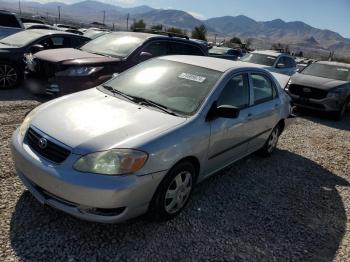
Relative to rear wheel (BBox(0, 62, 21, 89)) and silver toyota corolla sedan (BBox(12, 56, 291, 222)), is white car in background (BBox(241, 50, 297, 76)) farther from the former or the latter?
silver toyota corolla sedan (BBox(12, 56, 291, 222))

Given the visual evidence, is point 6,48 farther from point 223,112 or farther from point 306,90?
point 306,90

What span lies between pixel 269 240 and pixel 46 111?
267 centimetres


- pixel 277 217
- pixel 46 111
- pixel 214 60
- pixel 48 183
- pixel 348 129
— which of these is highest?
pixel 214 60

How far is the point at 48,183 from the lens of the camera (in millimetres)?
3111

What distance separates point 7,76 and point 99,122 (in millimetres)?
5936

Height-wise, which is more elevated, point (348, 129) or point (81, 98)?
point (81, 98)

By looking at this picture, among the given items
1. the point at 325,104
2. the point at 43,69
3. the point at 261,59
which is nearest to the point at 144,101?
the point at 43,69

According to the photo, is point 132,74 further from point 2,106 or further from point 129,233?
point 2,106

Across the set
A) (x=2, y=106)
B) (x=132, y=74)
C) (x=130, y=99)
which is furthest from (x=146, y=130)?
(x=2, y=106)

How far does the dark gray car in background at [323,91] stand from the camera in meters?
10.3

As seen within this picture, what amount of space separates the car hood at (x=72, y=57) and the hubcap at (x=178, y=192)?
419 centimetres

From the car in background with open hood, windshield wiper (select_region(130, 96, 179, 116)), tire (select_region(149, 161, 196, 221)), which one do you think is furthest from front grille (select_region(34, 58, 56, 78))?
tire (select_region(149, 161, 196, 221))

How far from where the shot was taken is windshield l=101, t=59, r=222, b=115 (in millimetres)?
4020

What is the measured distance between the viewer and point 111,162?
3.06 metres
